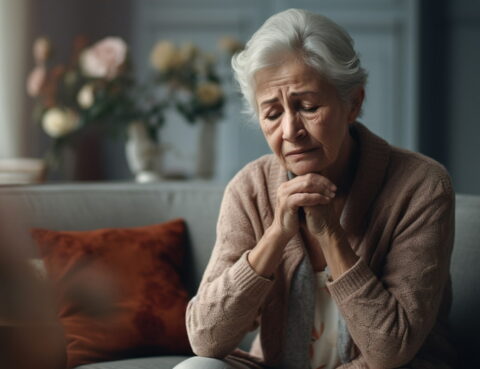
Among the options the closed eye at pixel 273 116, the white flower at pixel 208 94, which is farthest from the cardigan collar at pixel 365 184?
the white flower at pixel 208 94

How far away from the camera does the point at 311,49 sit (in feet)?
4.66

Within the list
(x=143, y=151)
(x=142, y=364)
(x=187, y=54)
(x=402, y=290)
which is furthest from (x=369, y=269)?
(x=187, y=54)

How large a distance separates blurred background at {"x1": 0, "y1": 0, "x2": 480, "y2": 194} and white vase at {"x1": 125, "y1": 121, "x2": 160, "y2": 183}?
2.49ft

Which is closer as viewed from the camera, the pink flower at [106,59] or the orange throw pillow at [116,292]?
the orange throw pillow at [116,292]

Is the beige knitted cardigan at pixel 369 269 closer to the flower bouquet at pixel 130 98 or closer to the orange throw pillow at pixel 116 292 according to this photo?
the orange throw pillow at pixel 116 292

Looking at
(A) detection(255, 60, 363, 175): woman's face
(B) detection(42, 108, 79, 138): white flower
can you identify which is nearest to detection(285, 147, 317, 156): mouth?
(A) detection(255, 60, 363, 175): woman's face

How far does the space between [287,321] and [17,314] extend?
54cm

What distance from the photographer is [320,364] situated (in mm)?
1619

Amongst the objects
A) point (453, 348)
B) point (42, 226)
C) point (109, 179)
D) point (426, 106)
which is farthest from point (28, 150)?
point (453, 348)

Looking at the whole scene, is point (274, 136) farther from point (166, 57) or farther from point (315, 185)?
point (166, 57)

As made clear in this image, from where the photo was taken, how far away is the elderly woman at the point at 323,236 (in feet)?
4.65

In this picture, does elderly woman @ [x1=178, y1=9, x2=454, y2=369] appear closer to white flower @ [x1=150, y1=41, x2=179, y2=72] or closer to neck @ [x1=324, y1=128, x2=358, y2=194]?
neck @ [x1=324, y1=128, x2=358, y2=194]

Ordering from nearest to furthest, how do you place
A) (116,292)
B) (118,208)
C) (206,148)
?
(116,292), (118,208), (206,148)

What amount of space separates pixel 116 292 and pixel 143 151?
1033mm
